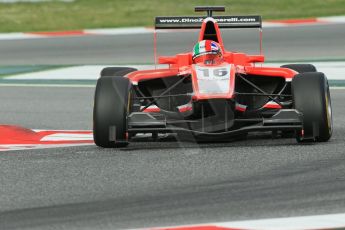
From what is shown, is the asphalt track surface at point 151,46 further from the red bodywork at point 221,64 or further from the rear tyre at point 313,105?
the rear tyre at point 313,105

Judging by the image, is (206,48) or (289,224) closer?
(289,224)

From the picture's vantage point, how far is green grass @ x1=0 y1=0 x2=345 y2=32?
24484 millimetres

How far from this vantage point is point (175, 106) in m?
11.0

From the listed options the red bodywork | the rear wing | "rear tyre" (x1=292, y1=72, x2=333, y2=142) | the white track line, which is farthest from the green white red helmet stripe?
the white track line

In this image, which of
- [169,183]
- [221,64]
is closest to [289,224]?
[169,183]

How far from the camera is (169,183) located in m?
8.34

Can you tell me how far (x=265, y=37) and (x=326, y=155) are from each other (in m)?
12.6

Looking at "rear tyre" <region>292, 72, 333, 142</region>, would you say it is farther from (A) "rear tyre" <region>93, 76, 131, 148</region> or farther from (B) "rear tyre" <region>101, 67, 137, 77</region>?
(B) "rear tyre" <region>101, 67, 137, 77</region>

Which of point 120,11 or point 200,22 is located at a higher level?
point 200,22

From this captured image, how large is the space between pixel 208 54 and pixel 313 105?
1.48 meters

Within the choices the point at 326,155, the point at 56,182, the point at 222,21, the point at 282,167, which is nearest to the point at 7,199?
the point at 56,182

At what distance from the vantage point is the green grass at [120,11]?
24484 mm

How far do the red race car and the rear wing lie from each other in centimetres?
92

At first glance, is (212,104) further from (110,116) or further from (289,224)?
(289,224)
